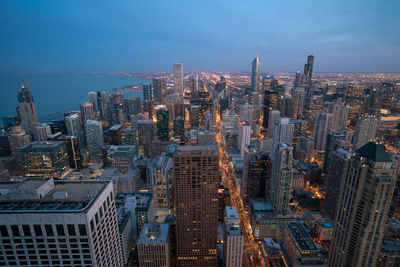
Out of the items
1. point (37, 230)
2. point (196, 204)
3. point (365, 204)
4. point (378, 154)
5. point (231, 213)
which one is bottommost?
point (231, 213)

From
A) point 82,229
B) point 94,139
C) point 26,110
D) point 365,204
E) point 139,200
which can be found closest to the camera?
point 82,229

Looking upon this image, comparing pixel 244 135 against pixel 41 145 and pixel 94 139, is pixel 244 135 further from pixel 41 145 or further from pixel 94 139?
pixel 41 145

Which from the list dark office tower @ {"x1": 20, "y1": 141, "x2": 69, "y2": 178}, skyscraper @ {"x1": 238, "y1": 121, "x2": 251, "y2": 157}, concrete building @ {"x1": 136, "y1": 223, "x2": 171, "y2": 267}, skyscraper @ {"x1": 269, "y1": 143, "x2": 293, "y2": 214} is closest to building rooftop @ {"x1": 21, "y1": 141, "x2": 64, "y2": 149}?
dark office tower @ {"x1": 20, "y1": 141, "x2": 69, "y2": 178}

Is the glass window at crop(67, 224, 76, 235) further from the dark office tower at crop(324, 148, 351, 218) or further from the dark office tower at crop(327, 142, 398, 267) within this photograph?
the dark office tower at crop(324, 148, 351, 218)

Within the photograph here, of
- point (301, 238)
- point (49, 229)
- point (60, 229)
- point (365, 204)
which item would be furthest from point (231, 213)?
point (49, 229)

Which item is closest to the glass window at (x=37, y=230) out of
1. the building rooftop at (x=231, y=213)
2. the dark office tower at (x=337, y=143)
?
the building rooftop at (x=231, y=213)

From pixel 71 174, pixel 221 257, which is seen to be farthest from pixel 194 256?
pixel 71 174
